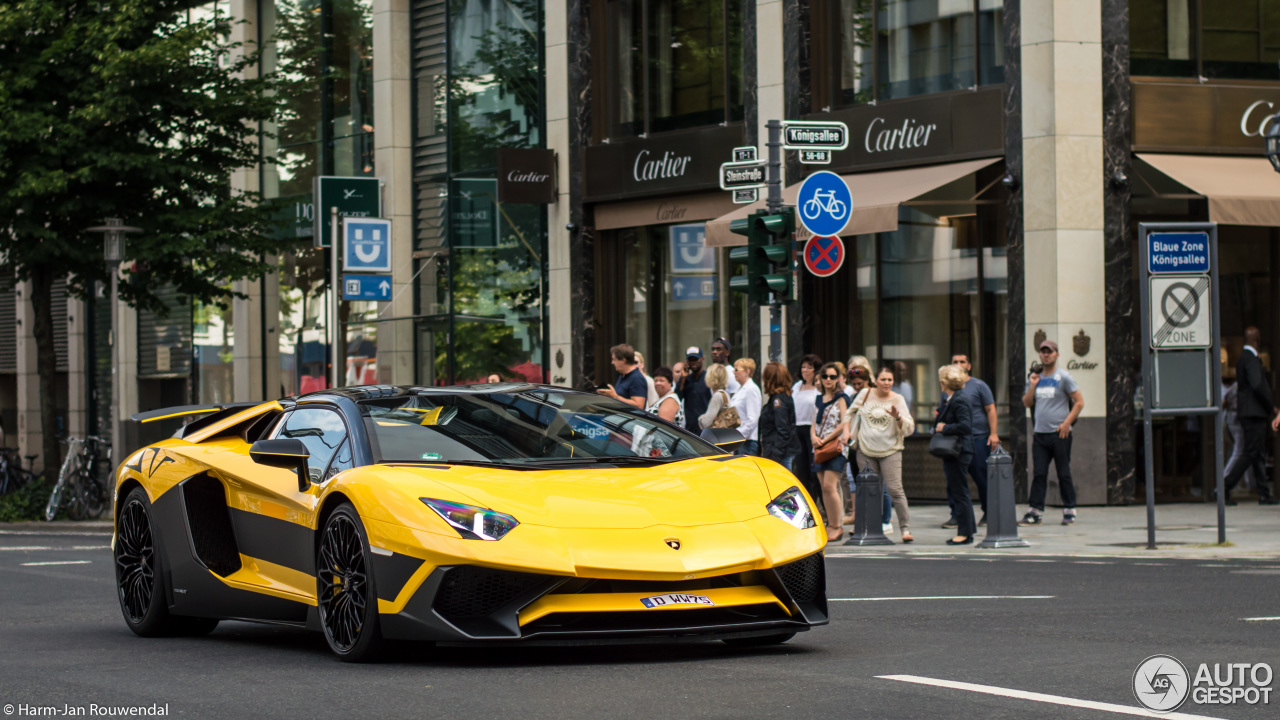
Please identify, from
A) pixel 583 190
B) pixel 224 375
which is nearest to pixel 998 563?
pixel 583 190

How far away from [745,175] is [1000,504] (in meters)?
4.28

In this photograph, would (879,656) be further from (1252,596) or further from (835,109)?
(835,109)

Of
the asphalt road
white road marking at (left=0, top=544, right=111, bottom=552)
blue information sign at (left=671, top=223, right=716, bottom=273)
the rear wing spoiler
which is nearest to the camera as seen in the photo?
the asphalt road

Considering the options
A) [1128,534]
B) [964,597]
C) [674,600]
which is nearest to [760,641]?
[674,600]

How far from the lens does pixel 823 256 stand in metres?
17.8

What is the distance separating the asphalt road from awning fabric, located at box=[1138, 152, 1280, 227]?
8.68m

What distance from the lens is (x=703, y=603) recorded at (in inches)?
275

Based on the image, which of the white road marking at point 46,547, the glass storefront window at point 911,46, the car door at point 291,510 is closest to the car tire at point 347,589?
the car door at point 291,510

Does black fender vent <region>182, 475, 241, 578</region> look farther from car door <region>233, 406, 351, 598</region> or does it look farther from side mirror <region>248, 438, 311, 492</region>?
side mirror <region>248, 438, 311, 492</region>

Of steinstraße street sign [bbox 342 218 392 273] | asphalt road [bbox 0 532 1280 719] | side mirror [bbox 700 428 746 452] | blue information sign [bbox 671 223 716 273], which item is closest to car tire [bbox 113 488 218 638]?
asphalt road [bbox 0 532 1280 719]

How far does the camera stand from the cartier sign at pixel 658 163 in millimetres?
23578

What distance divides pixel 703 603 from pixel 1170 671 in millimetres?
1802

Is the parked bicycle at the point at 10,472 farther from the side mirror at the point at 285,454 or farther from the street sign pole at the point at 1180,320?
the side mirror at the point at 285,454

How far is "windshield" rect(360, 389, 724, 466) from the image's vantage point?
772cm
